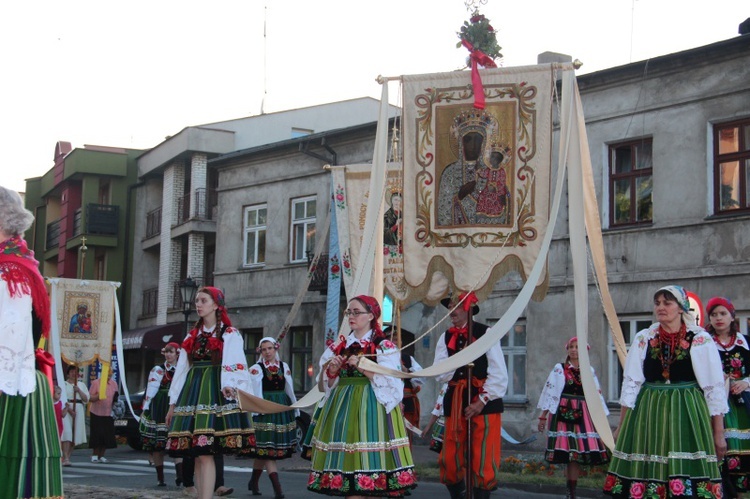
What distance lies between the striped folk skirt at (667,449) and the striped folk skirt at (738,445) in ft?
6.00

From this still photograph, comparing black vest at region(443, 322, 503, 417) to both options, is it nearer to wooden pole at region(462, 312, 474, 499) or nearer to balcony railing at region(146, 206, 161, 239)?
wooden pole at region(462, 312, 474, 499)

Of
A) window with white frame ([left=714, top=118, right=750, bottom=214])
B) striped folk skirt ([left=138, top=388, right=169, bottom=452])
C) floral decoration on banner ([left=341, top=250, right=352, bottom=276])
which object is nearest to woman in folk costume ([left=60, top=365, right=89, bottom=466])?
striped folk skirt ([left=138, top=388, right=169, bottom=452])

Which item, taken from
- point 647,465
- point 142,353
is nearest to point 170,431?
point 647,465

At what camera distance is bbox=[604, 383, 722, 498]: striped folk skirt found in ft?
27.0

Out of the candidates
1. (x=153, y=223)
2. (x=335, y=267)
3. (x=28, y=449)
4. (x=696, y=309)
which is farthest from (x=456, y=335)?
(x=153, y=223)

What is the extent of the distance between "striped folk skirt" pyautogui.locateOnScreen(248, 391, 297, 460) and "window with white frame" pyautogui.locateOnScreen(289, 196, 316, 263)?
53.6ft

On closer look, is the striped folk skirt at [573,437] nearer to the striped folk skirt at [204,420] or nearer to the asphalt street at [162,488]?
the asphalt street at [162,488]

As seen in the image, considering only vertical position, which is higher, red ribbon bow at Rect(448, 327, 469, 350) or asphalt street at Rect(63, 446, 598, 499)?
red ribbon bow at Rect(448, 327, 469, 350)

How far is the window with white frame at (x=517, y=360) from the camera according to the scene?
24.1 meters

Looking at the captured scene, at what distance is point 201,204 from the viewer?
37188 millimetres

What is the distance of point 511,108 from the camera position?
10.3 meters

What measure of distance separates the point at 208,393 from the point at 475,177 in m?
3.29

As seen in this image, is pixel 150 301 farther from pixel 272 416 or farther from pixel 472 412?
pixel 472 412

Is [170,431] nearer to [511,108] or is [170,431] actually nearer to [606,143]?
[511,108]
